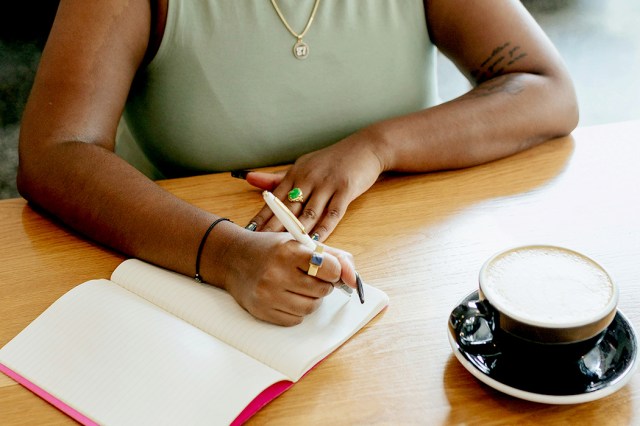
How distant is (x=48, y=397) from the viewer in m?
0.76

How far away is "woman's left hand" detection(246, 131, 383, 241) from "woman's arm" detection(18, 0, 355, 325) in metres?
0.12

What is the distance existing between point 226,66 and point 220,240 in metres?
0.42

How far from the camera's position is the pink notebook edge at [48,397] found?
28.6 inches

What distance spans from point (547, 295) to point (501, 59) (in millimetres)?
677

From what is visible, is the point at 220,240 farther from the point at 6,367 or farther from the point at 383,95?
the point at 383,95

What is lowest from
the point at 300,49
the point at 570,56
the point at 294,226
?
the point at 570,56

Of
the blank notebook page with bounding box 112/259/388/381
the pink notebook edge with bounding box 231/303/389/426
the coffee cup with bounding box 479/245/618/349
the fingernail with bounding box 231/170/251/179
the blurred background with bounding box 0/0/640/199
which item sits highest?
the coffee cup with bounding box 479/245/618/349

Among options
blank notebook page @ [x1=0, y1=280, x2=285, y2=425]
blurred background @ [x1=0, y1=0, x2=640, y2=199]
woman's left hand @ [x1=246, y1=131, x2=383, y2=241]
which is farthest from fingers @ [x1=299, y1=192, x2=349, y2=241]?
blurred background @ [x1=0, y1=0, x2=640, y2=199]

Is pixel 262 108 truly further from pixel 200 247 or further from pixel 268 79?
pixel 200 247

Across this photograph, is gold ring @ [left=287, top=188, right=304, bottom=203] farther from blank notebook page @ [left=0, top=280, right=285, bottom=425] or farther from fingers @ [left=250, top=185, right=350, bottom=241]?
blank notebook page @ [left=0, top=280, right=285, bottom=425]

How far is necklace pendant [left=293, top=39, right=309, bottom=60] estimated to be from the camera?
1242 millimetres

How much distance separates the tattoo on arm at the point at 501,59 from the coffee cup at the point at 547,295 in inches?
23.4

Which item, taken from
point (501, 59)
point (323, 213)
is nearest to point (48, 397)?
point (323, 213)

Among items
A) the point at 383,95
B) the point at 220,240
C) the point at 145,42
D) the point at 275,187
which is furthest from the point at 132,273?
the point at 383,95
